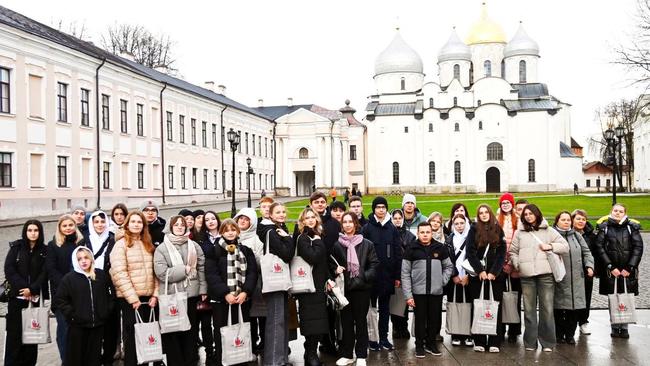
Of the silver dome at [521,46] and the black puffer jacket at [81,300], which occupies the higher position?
the silver dome at [521,46]

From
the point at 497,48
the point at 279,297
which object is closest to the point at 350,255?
the point at 279,297

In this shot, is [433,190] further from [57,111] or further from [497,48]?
[57,111]

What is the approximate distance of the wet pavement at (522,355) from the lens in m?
7.24

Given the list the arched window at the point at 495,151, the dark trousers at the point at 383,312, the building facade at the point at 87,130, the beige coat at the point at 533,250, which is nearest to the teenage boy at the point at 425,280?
the dark trousers at the point at 383,312

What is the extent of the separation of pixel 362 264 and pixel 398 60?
71628 millimetres

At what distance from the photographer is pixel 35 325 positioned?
22.5 ft

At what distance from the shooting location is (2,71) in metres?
27.2

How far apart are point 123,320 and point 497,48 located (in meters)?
75.7

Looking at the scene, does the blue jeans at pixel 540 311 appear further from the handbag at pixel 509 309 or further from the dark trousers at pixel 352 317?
the dark trousers at pixel 352 317

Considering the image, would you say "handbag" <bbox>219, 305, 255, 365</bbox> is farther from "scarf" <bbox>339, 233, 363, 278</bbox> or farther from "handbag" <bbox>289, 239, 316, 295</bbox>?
"scarf" <bbox>339, 233, 363, 278</bbox>

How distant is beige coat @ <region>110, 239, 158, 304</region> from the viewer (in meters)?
6.53

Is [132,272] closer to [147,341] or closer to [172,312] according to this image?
[172,312]

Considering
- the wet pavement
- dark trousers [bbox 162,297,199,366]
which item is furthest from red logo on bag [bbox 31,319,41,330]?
dark trousers [bbox 162,297,199,366]

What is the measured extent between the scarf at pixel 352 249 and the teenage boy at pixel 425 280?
73 centimetres
